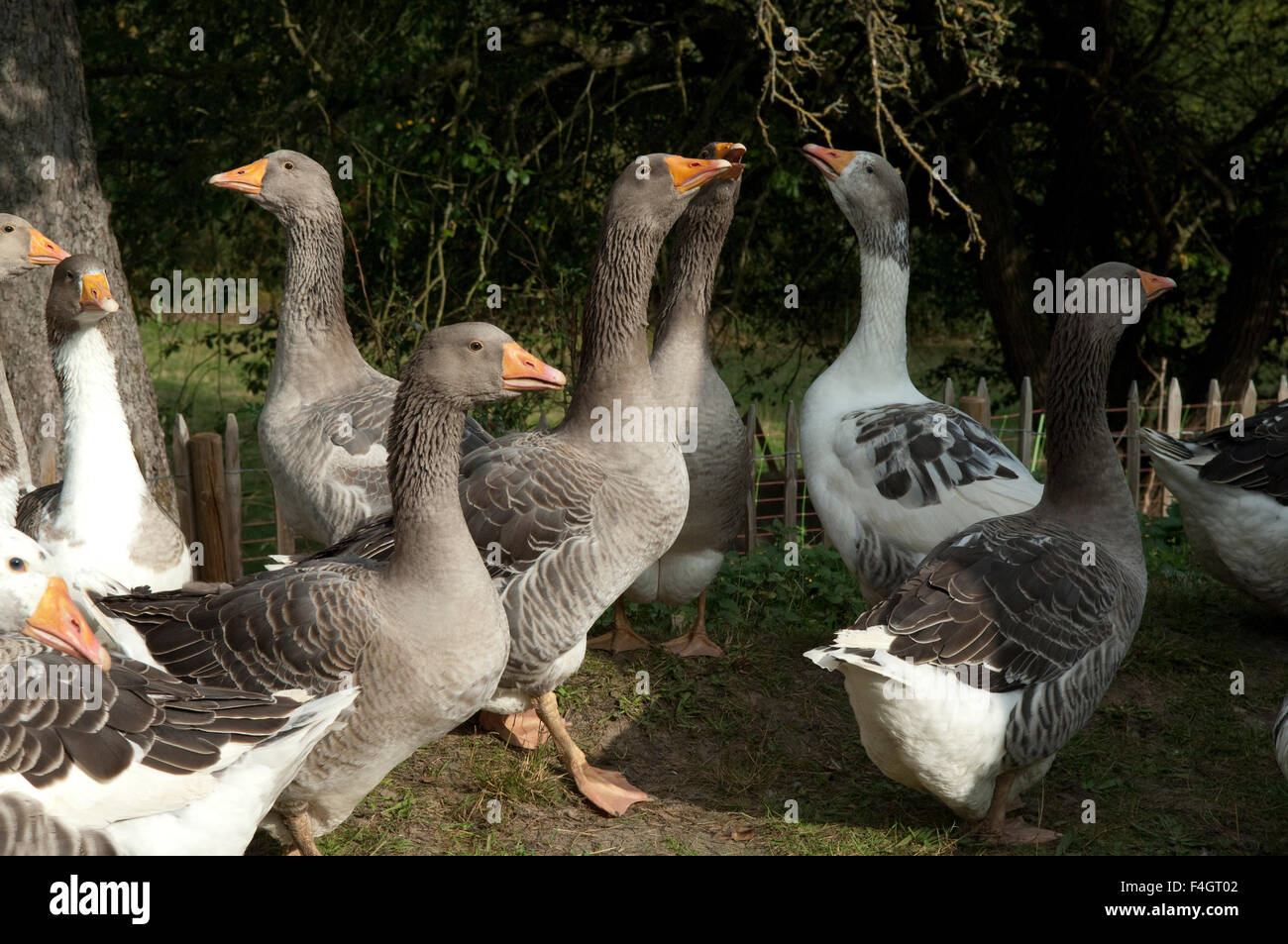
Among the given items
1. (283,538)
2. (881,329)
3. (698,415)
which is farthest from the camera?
(283,538)

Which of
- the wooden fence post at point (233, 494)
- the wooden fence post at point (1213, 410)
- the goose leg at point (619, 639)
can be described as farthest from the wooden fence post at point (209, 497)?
the wooden fence post at point (1213, 410)

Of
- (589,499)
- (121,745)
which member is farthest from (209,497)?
(121,745)

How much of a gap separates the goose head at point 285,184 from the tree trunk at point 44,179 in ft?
5.91

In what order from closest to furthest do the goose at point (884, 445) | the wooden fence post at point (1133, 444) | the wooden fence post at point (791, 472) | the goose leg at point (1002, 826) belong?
the goose leg at point (1002, 826)
the goose at point (884, 445)
the wooden fence post at point (791, 472)
the wooden fence post at point (1133, 444)

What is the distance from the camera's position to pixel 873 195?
20.7 ft

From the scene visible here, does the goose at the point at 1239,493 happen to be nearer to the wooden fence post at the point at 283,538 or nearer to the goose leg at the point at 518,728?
the goose leg at the point at 518,728

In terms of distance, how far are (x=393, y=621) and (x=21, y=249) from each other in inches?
125

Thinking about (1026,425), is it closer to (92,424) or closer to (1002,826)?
(1002,826)

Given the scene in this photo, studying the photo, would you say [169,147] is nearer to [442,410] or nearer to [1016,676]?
[442,410]

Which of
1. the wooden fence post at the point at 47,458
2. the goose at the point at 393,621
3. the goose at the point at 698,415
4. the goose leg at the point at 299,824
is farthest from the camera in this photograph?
the wooden fence post at the point at 47,458

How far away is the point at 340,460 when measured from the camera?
5.71 meters

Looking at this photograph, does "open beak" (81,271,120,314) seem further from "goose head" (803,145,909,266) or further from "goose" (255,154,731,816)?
"goose head" (803,145,909,266)

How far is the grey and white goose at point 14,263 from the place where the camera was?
5.59 m
